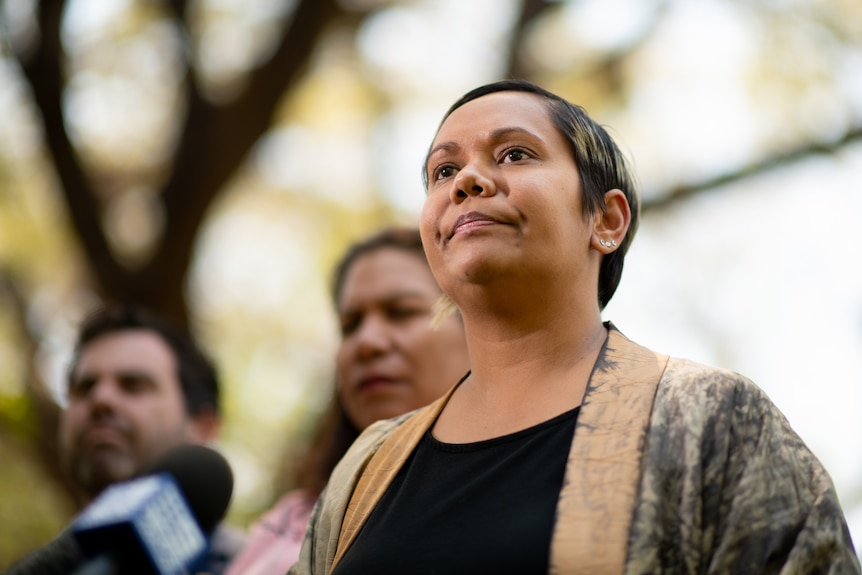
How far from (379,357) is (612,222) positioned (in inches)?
52.9

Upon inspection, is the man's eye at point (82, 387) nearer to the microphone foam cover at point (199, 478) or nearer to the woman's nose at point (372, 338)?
the woman's nose at point (372, 338)

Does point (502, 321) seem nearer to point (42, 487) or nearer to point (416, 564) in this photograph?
point (416, 564)

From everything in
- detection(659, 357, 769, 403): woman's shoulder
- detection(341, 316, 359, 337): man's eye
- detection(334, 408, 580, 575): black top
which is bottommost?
detection(334, 408, 580, 575): black top

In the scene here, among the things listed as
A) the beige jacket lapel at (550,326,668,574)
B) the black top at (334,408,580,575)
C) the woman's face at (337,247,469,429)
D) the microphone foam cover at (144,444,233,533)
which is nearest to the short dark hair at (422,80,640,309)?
the beige jacket lapel at (550,326,668,574)

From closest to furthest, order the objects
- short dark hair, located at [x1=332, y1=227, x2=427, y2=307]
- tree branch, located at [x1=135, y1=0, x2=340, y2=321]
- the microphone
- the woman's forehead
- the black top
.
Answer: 1. the microphone
2. the black top
3. the woman's forehead
4. short dark hair, located at [x1=332, y1=227, x2=427, y2=307]
5. tree branch, located at [x1=135, y1=0, x2=340, y2=321]

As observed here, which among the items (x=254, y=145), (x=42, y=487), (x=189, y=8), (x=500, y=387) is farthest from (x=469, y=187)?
(x=42, y=487)

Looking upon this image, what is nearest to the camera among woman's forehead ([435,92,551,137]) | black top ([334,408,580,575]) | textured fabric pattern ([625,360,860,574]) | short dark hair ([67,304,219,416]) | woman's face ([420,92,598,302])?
textured fabric pattern ([625,360,860,574])

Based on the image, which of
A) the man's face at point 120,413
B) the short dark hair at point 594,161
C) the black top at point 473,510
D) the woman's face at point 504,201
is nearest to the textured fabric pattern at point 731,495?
the black top at point 473,510

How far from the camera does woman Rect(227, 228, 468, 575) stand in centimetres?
346

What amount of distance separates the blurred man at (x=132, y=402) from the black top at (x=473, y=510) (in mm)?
1626

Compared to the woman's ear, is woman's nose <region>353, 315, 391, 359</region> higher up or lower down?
lower down

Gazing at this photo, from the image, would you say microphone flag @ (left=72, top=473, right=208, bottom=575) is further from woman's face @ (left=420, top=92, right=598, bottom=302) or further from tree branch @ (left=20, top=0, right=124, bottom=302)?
tree branch @ (left=20, top=0, right=124, bottom=302)

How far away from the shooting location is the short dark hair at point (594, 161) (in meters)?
2.32

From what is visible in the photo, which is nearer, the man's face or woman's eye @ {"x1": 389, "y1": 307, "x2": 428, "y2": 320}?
woman's eye @ {"x1": 389, "y1": 307, "x2": 428, "y2": 320}
